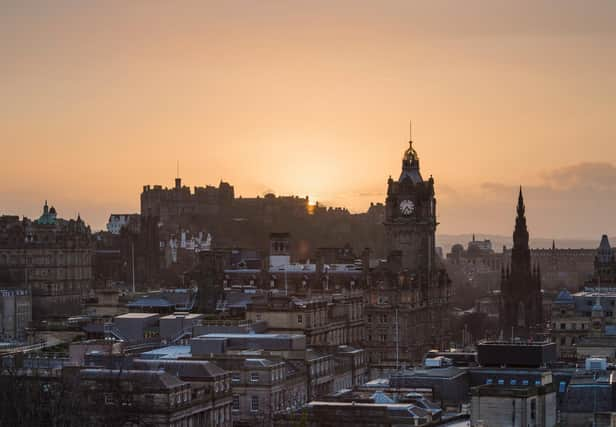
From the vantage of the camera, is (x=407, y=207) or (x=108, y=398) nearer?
(x=108, y=398)

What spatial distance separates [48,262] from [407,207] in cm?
3650

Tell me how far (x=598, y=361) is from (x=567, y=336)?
48302 millimetres

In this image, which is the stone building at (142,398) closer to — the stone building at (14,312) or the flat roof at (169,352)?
the flat roof at (169,352)

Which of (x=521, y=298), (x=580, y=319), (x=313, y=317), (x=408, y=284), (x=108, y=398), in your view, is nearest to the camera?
(x=108, y=398)

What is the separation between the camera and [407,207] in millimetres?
183000

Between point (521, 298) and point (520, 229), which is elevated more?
point (520, 229)

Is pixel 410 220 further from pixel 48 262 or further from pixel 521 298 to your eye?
pixel 48 262

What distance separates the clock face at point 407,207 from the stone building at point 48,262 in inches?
1316

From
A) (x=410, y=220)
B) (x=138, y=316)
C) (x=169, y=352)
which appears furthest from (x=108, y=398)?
(x=410, y=220)

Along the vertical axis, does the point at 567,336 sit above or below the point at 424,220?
below

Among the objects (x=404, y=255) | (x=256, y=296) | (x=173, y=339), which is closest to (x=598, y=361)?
(x=173, y=339)

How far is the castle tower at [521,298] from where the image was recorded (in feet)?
557

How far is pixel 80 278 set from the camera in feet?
614

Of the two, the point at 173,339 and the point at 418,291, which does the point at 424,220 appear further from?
the point at 173,339
